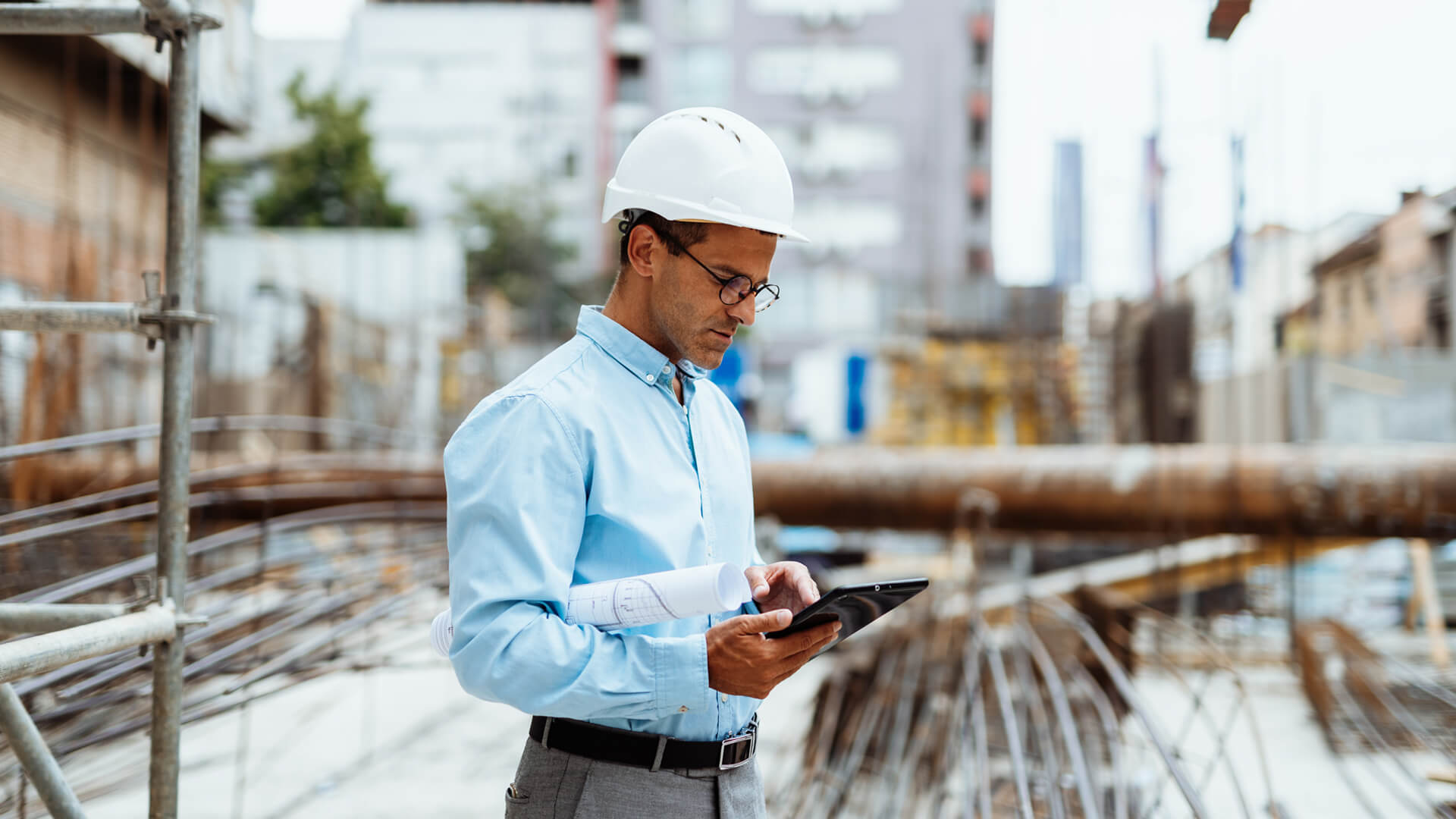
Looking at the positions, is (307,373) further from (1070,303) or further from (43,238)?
(1070,303)

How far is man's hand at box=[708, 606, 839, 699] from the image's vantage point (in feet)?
4.52

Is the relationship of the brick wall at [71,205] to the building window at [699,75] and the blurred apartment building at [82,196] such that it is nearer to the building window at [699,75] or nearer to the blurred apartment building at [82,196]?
the blurred apartment building at [82,196]

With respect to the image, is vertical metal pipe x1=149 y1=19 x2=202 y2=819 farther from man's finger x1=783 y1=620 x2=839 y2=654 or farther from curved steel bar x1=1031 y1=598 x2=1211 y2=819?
curved steel bar x1=1031 y1=598 x2=1211 y2=819

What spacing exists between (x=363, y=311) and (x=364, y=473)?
370 inches

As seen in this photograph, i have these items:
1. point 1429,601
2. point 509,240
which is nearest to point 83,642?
point 1429,601

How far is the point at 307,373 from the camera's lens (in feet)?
34.5

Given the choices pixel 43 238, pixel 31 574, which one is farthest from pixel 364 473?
pixel 31 574

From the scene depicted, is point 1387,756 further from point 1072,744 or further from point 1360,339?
point 1360,339

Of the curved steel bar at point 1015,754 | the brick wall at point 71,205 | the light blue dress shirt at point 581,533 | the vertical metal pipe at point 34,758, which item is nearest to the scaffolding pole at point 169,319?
the vertical metal pipe at point 34,758

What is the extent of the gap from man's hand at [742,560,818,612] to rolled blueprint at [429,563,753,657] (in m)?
0.14

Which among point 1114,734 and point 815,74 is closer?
point 1114,734

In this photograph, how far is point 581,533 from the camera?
4.66 feet

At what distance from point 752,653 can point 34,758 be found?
1.14m

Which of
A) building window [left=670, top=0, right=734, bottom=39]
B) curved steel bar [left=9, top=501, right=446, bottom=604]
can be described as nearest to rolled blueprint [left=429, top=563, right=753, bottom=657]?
Result: curved steel bar [left=9, top=501, right=446, bottom=604]
